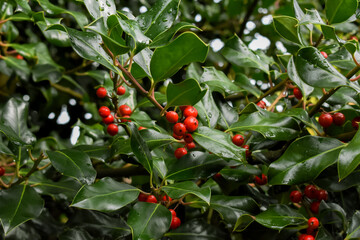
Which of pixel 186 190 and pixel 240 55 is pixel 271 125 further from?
pixel 240 55

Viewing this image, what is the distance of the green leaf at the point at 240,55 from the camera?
1180 mm

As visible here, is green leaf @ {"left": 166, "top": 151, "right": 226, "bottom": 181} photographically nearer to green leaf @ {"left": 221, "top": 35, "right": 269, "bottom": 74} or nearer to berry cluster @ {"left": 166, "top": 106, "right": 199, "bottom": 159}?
berry cluster @ {"left": 166, "top": 106, "right": 199, "bottom": 159}

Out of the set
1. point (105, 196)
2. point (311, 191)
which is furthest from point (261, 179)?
point (105, 196)

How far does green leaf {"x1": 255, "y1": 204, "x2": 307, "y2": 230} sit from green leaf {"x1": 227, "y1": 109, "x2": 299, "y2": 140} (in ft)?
0.56

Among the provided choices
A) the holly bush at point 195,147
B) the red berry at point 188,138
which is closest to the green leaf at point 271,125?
the holly bush at point 195,147

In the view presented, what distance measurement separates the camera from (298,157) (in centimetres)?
86

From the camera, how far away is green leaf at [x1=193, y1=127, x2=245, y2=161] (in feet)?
2.62

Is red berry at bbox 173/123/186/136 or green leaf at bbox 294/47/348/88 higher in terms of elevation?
green leaf at bbox 294/47/348/88

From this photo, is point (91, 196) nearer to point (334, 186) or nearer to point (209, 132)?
point (209, 132)

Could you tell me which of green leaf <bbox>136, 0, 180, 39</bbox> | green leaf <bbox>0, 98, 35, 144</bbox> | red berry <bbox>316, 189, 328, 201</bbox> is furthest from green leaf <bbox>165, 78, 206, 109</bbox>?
green leaf <bbox>0, 98, 35, 144</bbox>

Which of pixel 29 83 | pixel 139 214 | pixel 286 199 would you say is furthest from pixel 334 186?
pixel 29 83

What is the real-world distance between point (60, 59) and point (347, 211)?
1.58m

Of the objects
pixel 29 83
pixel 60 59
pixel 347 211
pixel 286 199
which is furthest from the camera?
pixel 60 59

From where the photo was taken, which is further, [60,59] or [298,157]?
[60,59]
